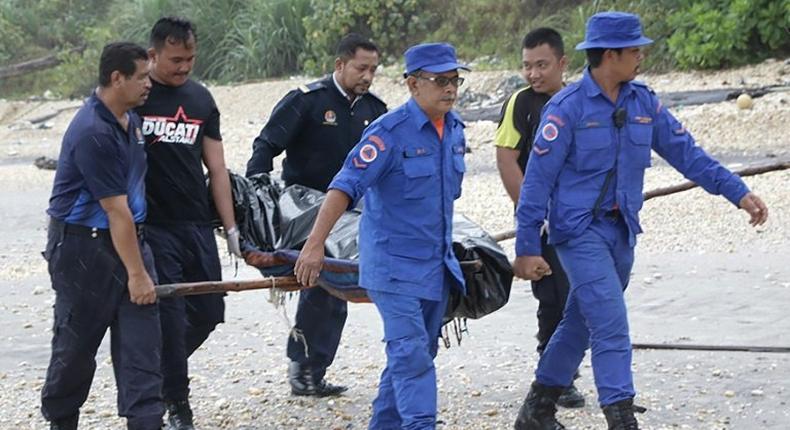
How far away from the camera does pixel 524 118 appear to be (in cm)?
652

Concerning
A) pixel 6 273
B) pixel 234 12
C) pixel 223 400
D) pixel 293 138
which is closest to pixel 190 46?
pixel 293 138

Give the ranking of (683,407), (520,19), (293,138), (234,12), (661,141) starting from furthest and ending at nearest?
1. (234,12)
2. (520,19)
3. (293,138)
4. (683,407)
5. (661,141)

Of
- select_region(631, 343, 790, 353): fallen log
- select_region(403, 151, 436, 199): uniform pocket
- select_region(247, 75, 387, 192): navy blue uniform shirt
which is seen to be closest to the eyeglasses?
select_region(403, 151, 436, 199): uniform pocket

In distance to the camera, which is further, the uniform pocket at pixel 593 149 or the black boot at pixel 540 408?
the black boot at pixel 540 408

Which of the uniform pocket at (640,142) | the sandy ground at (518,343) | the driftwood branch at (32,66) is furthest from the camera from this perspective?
the driftwood branch at (32,66)

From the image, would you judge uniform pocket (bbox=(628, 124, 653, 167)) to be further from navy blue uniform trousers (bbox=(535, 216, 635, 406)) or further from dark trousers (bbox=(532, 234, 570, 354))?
dark trousers (bbox=(532, 234, 570, 354))

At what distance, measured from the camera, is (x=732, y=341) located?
7.76 meters

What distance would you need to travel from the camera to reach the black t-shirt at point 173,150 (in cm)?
617

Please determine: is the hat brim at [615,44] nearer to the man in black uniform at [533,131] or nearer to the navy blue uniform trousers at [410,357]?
the man in black uniform at [533,131]

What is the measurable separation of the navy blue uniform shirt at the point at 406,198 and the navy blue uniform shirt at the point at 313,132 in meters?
1.40

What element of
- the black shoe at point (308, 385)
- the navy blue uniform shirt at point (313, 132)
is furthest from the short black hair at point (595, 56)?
the black shoe at point (308, 385)

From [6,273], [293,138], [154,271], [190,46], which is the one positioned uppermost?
[190,46]

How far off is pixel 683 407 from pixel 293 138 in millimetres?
2302

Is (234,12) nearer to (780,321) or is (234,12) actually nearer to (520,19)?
(520,19)
